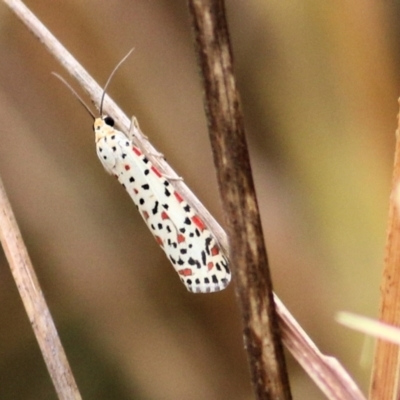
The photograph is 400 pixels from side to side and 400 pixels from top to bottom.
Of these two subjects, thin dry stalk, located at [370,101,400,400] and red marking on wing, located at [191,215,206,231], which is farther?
red marking on wing, located at [191,215,206,231]

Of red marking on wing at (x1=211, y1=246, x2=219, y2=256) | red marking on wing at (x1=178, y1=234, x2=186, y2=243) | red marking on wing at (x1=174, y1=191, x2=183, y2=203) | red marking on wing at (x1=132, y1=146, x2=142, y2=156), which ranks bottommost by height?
red marking on wing at (x1=211, y1=246, x2=219, y2=256)

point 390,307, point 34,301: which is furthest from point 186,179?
point 390,307

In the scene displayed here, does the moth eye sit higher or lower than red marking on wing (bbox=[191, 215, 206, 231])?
higher

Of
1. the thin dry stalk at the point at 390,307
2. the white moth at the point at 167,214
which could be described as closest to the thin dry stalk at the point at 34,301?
the white moth at the point at 167,214

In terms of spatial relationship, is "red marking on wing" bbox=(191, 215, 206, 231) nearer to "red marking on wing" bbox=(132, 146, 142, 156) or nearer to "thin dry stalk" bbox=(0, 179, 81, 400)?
"red marking on wing" bbox=(132, 146, 142, 156)

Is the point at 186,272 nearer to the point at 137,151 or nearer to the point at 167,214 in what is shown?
the point at 167,214

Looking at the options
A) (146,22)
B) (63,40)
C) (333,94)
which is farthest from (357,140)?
(63,40)

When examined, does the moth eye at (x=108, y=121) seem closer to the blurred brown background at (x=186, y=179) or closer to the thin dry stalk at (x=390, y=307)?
the blurred brown background at (x=186, y=179)

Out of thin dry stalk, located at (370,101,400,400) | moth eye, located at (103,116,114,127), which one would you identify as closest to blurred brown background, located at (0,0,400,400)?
moth eye, located at (103,116,114,127)
